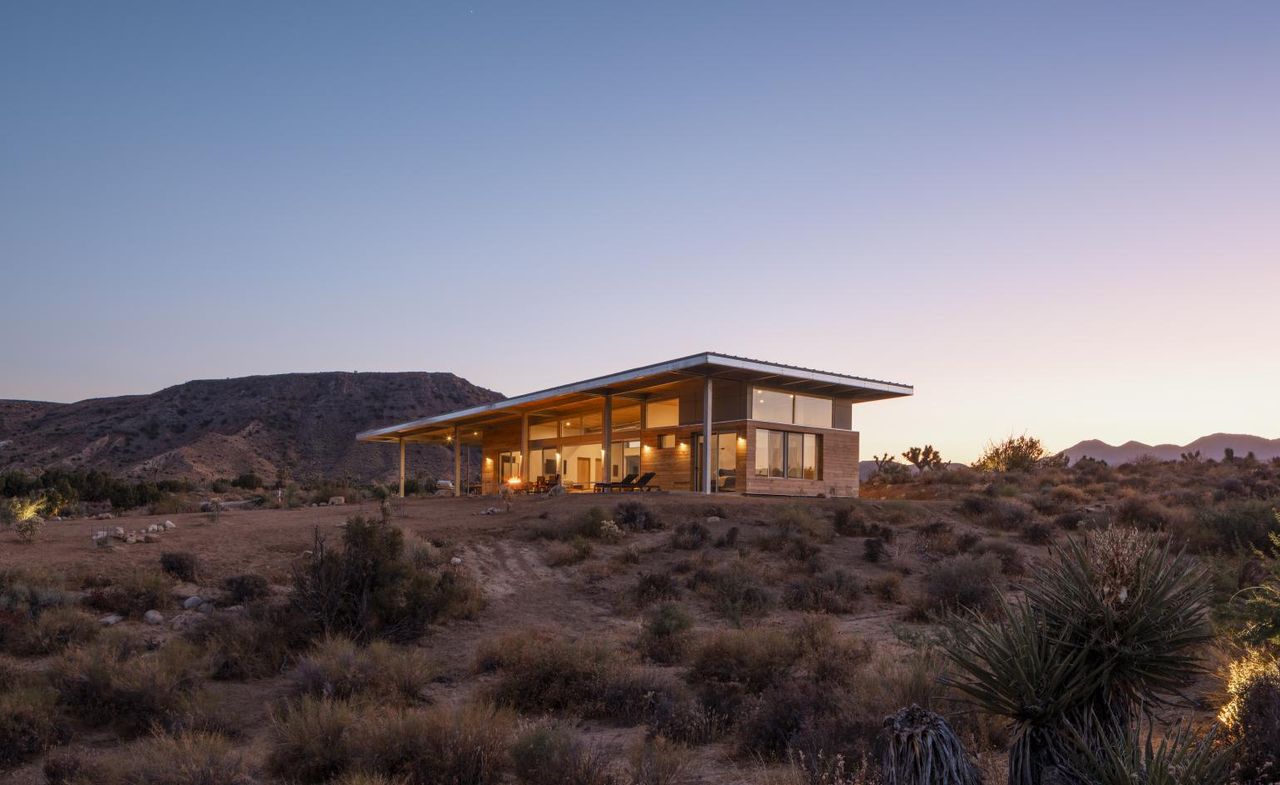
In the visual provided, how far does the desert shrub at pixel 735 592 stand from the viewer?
47.5 feet

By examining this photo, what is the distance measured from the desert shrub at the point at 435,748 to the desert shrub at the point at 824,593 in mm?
8215

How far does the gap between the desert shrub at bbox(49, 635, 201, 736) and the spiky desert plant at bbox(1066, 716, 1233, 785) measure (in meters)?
8.48

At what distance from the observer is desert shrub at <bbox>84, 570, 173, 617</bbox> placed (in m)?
13.8

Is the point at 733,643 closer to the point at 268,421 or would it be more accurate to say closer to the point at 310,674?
the point at 310,674

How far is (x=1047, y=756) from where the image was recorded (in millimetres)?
5039

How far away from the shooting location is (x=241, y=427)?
251 feet

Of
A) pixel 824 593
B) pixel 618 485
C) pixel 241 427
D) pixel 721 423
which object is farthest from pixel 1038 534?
pixel 241 427

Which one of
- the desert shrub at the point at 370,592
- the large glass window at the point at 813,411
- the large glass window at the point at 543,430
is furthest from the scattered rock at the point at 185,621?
the large glass window at the point at 543,430

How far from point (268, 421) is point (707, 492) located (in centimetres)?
6248

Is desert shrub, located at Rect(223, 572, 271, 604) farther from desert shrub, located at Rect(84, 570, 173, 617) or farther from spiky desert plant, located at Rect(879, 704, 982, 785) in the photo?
spiky desert plant, located at Rect(879, 704, 982, 785)

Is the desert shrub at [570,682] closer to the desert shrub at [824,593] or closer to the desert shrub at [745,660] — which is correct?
the desert shrub at [745,660]

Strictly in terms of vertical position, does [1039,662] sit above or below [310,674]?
above

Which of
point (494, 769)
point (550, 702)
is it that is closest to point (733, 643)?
point (550, 702)

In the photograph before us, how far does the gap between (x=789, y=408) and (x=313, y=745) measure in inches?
966
